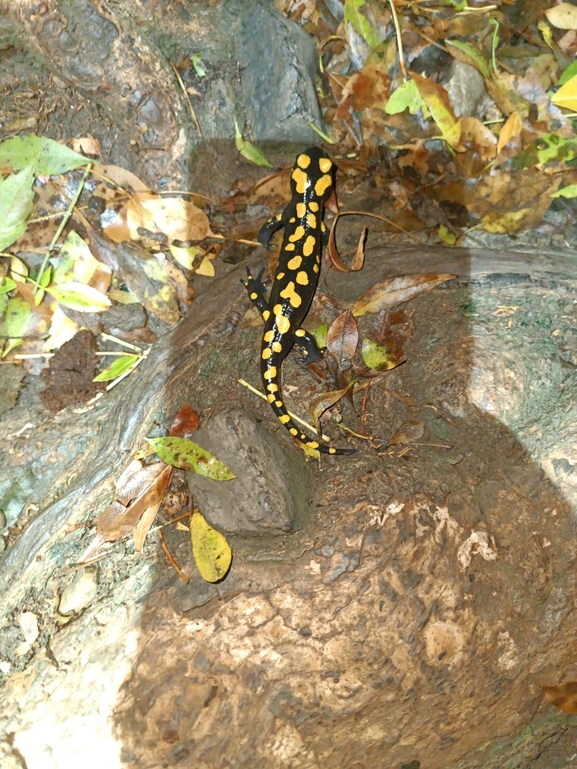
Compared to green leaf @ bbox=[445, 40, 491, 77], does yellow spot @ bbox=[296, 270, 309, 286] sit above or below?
below

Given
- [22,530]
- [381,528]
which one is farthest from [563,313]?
[22,530]

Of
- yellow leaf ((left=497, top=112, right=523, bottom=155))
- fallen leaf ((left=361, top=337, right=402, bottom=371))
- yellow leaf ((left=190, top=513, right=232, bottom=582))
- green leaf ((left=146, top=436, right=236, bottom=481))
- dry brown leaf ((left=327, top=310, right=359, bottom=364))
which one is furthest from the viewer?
yellow leaf ((left=497, top=112, right=523, bottom=155))

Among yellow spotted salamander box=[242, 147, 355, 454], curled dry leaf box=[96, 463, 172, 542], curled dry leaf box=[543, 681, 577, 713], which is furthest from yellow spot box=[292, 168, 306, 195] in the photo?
curled dry leaf box=[543, 681, 577, 713]

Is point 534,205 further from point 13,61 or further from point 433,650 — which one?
point 13,61

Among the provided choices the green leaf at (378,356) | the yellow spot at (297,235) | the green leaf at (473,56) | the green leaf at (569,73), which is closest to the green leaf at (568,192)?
the green leaf at (569,73)

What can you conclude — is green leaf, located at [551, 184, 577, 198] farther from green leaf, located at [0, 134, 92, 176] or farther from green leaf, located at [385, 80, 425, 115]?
green leaf, located at [0, 134, 92, 176]

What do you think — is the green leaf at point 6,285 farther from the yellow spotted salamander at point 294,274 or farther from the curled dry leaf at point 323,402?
the curled dry leaf at point 323,402
